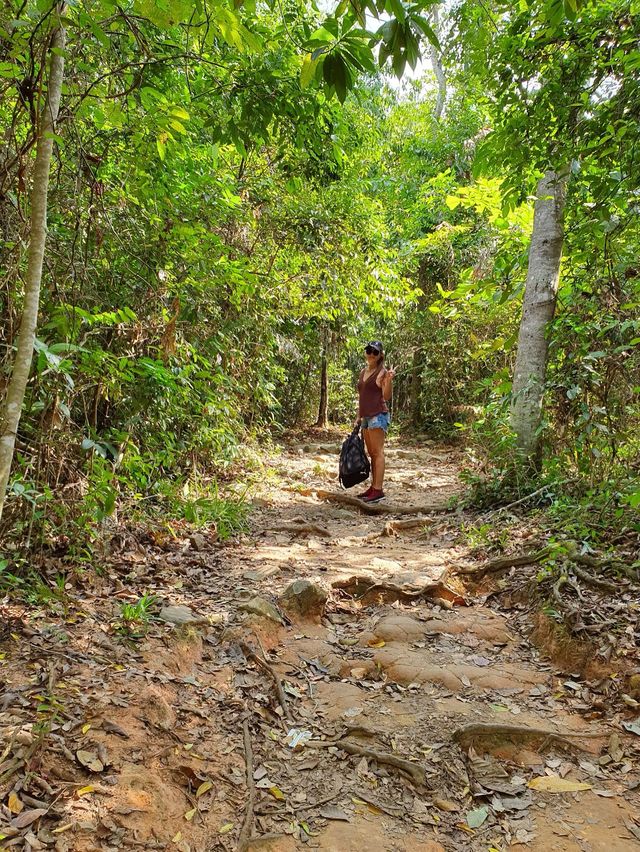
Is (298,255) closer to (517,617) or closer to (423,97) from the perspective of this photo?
(517,617)

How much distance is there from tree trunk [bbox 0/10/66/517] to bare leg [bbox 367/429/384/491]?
16.9 ft

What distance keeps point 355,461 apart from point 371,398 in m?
0.85

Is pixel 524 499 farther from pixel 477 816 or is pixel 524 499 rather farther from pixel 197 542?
pixel 477 816

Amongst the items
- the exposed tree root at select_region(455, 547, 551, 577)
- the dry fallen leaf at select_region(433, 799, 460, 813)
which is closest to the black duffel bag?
the exposed tree root at select_region(455, 547, 551, 577)

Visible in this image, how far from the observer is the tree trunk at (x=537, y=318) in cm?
579

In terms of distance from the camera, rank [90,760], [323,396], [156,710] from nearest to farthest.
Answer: [90,760], [156,710], [323,396]

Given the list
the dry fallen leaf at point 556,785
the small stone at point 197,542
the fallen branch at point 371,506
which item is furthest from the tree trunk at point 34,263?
the fallen branch at point 371,506

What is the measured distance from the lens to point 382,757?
2.54m

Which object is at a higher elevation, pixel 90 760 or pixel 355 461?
pixel 355 461

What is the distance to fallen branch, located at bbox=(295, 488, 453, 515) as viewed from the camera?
258 inches

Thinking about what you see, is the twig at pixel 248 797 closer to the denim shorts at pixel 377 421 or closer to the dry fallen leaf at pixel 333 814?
the dry fallen leaf at pixel 333 814

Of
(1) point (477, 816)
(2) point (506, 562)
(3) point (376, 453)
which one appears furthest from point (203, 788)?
(3) point (376, 453)

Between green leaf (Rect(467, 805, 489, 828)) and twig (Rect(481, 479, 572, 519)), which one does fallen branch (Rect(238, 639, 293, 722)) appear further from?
twig (Rect(481, 479, 572, 519))

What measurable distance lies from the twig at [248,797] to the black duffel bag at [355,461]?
444 cm
